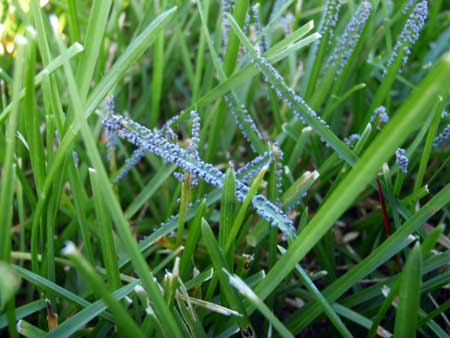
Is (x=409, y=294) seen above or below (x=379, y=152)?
below

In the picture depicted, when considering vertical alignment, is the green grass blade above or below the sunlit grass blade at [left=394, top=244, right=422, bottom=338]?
above

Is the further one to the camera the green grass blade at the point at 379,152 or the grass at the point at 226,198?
the grass at the point at 226,198

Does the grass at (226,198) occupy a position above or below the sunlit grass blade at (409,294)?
above

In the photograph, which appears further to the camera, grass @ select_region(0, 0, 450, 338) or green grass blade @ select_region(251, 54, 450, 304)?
grass @ select_region(0, 0, 450, 338)

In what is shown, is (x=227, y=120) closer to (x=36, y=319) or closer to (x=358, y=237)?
(x=358, y=237)

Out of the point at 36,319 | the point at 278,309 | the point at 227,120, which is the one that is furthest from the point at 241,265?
the point at 227,120

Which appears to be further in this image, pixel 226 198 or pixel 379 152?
pixel 226 198

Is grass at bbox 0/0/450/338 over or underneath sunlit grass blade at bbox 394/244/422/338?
over

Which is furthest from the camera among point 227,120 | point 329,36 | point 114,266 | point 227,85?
point 227,120
